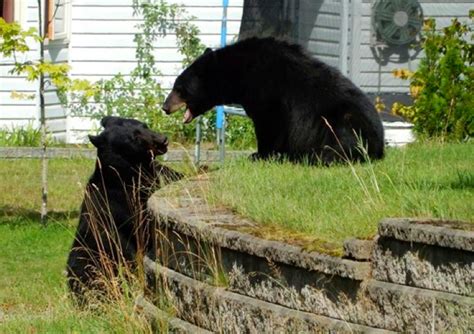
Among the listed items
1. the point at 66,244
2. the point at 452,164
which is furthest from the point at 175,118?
the point at 452,164

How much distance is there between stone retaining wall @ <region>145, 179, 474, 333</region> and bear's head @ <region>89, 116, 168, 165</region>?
259cm

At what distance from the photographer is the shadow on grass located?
Result: 13391 mm

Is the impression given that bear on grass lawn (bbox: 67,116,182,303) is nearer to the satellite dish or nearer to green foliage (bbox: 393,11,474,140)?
green foliage (bbox: 393,11,474,140)

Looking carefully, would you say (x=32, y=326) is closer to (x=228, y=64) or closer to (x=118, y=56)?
(x=228, y=64)

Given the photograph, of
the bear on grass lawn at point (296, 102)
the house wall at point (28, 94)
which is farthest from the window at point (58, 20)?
the bear on grass lawn at point (296, 102)

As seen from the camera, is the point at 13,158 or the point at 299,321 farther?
the point at 13,158

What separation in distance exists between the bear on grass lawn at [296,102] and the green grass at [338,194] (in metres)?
0.42

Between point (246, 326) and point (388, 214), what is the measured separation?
87 cm

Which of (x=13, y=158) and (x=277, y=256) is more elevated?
(x=277, y=256)

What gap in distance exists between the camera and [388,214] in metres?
6.09

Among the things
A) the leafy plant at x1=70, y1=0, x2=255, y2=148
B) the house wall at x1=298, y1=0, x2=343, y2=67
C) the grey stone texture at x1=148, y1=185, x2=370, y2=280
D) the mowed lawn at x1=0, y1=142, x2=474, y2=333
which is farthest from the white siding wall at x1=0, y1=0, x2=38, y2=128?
the grey stone texture at x1=148, y1=185, x2=370, y2=280

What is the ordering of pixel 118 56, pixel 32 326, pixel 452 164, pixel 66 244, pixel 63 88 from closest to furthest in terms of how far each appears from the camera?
pixel 32 326
pixel 452 164
pixel 66 244
pixel 63 88
pixel 118 56

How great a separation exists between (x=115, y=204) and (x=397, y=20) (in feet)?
20.8

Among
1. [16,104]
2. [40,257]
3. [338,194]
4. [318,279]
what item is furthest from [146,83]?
[318,279]
